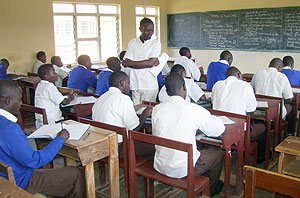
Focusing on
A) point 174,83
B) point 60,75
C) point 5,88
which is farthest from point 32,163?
point 60,75

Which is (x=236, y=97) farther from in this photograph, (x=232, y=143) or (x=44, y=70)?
(x=44, y=70)

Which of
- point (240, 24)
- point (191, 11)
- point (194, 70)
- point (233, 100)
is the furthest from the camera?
point (191, 11)

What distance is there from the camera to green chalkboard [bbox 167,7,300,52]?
727 cm

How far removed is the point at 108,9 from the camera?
8219 millimetres

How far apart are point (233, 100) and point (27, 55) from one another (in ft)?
16.3

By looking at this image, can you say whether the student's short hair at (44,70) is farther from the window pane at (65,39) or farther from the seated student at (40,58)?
the window pane at (65,39)

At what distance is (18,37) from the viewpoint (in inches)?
262

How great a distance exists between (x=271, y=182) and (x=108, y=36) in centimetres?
727

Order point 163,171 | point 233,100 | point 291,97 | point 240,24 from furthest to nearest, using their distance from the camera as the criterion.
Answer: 1. point 240,24
2. point 291,97
3. point 233,100
4. point 163,171

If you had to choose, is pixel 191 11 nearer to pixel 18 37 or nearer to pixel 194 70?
pixel 194 70

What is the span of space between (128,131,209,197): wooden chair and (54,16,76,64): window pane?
551 centimetres

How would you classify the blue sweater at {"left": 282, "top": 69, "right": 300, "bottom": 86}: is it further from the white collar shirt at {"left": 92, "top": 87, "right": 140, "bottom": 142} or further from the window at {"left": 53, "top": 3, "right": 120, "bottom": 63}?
the window at {"left": 53, "top": 3, "right": 120, "bottom": 63}

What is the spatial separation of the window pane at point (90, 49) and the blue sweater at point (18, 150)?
602 cm

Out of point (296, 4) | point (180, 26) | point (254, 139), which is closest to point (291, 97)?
point (254, 139)
